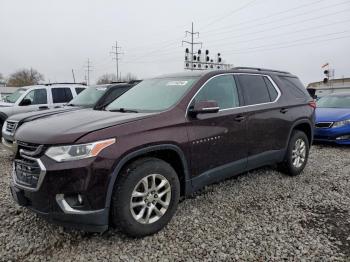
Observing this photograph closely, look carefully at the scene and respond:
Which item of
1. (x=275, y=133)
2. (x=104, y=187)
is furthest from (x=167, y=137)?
(x=275, y=133)

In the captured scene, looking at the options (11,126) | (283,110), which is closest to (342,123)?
(283,110)

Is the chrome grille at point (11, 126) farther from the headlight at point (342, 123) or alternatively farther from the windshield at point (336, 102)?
the windshield at point (336, 102)

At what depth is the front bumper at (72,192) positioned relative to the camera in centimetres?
277

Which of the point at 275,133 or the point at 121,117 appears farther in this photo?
the point at 275,133

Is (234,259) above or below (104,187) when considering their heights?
below

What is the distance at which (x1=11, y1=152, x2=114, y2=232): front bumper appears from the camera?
2768 millimetres

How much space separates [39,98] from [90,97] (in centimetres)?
200

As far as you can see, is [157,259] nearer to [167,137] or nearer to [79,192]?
[79,192]

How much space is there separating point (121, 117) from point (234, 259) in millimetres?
1823

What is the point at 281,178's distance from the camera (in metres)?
5.35

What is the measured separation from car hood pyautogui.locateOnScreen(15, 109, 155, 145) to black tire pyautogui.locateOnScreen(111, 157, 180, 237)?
1.60 ft

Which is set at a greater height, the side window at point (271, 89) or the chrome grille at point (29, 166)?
the side window at point (271, 89)

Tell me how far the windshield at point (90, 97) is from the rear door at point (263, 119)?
4.66 m

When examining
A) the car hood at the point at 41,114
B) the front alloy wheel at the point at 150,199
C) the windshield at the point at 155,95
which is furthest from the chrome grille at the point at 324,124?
the front alloy wheel at the point at 150,199
